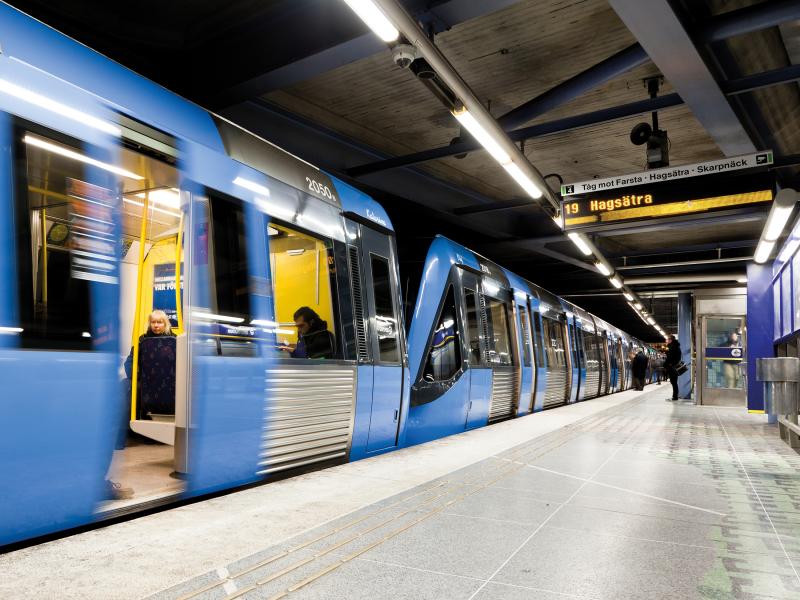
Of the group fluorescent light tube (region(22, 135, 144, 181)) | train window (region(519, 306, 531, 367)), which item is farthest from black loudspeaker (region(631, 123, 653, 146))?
fluorescent light tube (region(22, 135, 144, 181))

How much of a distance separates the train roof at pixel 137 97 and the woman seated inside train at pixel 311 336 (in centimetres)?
103

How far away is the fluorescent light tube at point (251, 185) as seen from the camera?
4.31 meters

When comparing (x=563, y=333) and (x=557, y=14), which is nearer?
(x=557, y=14)

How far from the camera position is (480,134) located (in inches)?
256

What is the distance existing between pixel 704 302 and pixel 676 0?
41.4 ft

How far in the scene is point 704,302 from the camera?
16.0 m

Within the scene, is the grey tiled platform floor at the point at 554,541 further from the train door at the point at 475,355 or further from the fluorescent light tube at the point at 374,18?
the fluorescent light tube at the point at 374,18

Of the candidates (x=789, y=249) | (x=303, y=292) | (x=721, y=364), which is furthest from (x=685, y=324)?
(x=303, y=292)

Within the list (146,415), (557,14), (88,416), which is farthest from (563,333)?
(88,416)

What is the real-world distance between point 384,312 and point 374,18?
9.04 feet

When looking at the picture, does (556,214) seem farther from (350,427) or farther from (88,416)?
(88,416)

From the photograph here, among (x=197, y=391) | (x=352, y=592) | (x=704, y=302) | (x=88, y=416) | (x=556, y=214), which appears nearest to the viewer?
(x=352, y=592)

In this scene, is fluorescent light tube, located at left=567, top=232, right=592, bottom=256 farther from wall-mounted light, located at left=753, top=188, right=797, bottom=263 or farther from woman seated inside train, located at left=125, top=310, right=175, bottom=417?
woman seated inside train, located at left=125, top=310, right=175, bottom=417

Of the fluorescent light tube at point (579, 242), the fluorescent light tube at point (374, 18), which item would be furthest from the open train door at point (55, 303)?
the fluorescent light tube at point (579, 242)
